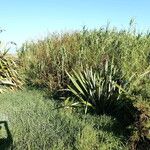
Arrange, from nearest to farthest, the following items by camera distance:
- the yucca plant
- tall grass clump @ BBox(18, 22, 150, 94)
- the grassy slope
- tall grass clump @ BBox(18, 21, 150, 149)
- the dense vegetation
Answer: the grassy slope, the dense vegetation, tall grass clump @ BBox(18, 21, 150, 149), the yucca plant, tall grass clump @ BBox(18, 22, 150, 94)

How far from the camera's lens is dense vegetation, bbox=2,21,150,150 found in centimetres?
691

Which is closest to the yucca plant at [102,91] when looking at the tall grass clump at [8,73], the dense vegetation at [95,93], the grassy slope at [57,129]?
the dense vegetation at [95,93]

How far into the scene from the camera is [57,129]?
7.41m

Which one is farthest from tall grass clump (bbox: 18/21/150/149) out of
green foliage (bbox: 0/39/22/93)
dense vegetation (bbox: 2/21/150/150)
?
green foliage (bbox: 0/39/22/93)

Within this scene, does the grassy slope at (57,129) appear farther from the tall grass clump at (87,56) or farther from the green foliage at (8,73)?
the green foliage at (8,73)

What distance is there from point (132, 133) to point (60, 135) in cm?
122

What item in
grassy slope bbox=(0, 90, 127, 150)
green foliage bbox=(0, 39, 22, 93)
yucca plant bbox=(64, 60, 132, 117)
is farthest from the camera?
green foliage bbox=(0, 39, 22, 93)

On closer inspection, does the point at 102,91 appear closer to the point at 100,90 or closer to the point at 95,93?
the point at 100,90

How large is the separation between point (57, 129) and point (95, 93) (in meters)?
2.20

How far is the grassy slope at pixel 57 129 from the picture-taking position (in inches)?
267

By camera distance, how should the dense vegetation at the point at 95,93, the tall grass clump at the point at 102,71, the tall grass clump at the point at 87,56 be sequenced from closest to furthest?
the dense vegetation at the point at 95,93 → the tall grass clump at the point at 102,71 → the tall grass clump at the point at 87,56

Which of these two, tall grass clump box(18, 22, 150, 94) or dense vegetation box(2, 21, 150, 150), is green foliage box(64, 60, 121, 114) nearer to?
dense vegetation box(2, 21, 150, 150)

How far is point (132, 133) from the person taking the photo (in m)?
7.01

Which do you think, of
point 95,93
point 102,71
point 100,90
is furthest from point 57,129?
point 102,71
